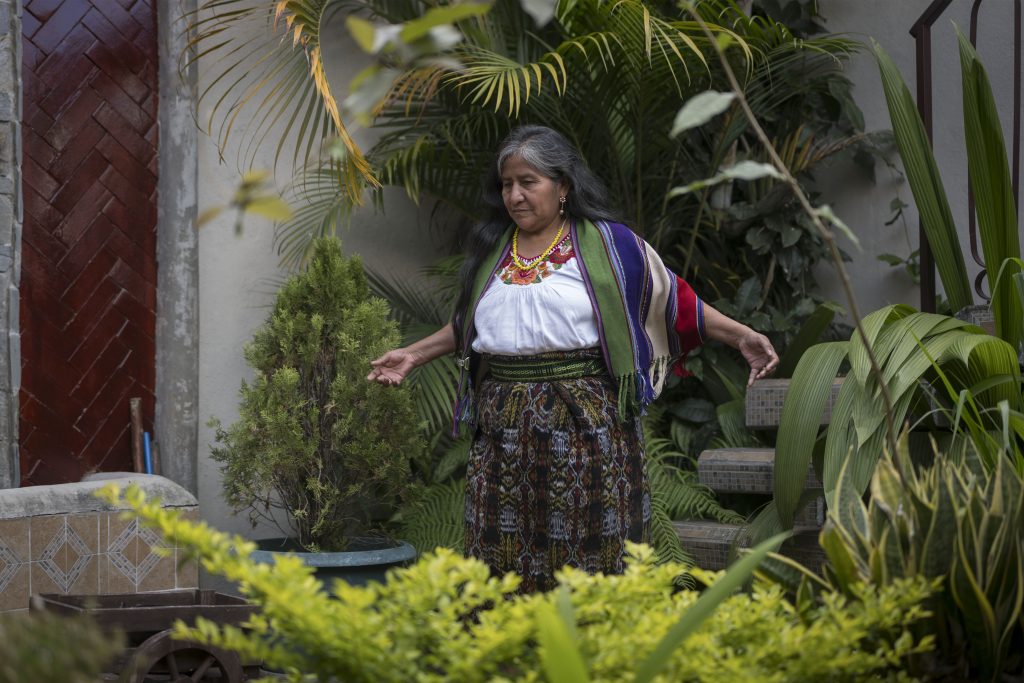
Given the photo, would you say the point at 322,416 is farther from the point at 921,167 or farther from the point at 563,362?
the point at 921,167

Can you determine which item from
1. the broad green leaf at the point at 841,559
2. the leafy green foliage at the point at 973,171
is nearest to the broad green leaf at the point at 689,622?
the broad green leaf at the point at 841,559

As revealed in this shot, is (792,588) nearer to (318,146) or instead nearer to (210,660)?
(210,660)

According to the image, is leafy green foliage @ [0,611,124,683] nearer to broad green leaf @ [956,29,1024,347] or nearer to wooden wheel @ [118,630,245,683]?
wooden wheel @ [118,630,245,683]

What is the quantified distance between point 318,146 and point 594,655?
4.15 meters

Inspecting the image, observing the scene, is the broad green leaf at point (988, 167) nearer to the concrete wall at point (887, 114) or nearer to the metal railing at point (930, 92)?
Answer: the metal railing at point (930, 92)

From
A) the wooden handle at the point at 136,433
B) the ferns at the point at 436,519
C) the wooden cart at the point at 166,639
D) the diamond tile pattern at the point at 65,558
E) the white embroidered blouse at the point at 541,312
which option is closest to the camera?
the wooden cart at the point at 166,639

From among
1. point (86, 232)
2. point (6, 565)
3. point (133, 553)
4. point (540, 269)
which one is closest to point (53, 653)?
point (540, 269)

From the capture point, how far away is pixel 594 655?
1.35m

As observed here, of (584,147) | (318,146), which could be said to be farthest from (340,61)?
(584,147)

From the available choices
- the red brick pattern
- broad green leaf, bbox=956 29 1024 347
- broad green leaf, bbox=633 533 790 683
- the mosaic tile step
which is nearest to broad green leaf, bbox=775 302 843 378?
the mosaic tile step

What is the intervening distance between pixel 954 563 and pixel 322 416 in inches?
117

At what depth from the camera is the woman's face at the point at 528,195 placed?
3.20 meters

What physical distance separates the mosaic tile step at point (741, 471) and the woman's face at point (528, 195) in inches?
47.8

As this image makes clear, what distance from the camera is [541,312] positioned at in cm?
310
